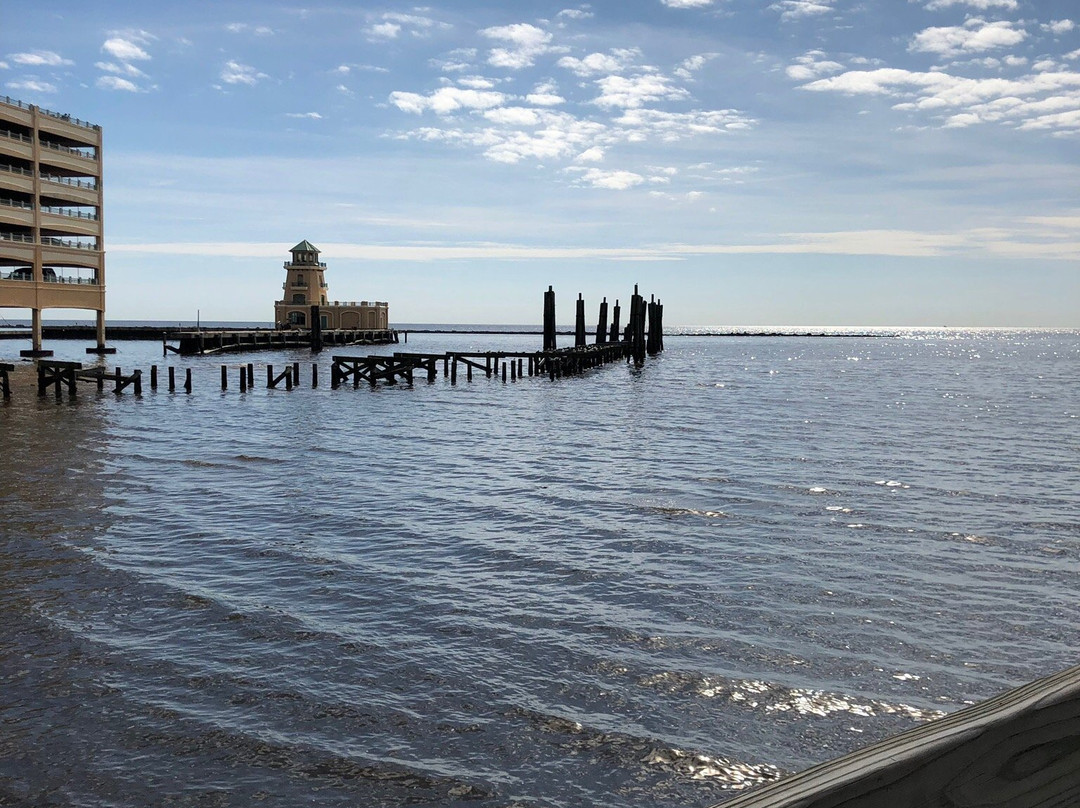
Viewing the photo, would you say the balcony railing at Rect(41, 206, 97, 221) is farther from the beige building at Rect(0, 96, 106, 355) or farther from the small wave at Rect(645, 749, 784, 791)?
the small wave at Rect(645, 749, 784, 791)

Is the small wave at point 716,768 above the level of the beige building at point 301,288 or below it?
below

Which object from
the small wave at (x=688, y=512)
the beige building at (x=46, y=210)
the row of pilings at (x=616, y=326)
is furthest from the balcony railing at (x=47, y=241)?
the small wave at (x=688, y=512)

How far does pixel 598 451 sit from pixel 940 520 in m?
9.84

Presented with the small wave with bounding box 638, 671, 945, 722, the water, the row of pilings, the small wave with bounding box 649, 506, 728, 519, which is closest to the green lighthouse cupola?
the row of pilings

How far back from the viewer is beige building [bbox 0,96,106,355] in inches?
2263

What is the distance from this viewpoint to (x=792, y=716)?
702 cm

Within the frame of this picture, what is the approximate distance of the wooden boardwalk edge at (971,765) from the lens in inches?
65.7

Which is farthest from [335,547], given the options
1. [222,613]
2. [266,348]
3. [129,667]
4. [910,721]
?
[266,348]

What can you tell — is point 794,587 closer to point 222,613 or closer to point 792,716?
point 792,716

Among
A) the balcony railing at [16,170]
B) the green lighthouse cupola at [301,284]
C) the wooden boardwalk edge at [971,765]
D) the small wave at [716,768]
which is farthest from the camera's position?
the green lighthouse cupola at [301,284]

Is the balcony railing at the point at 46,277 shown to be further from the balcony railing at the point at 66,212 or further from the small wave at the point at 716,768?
the small wave at the point at 716,768

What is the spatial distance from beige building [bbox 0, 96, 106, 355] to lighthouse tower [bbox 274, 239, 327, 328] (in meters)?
41.6

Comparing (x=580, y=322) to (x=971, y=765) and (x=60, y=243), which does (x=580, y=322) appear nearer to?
(x=60, y=243)

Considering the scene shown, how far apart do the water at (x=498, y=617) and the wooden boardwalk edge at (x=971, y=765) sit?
4.28m
